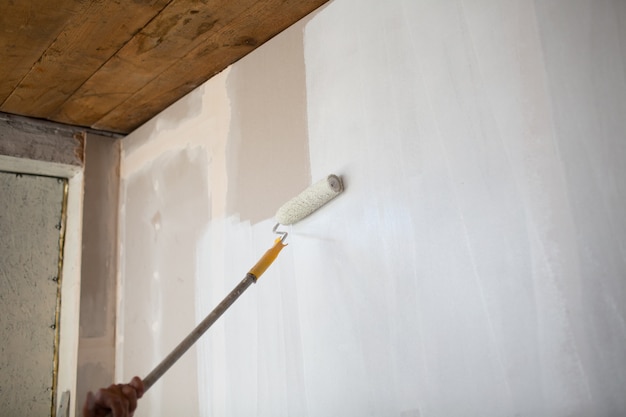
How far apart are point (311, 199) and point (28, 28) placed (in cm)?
87

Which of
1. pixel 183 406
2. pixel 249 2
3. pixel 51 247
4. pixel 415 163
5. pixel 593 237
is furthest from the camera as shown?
pixel 51 247

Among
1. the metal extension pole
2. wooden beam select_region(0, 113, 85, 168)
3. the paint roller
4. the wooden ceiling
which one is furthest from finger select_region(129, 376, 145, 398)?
wooden beam select_region(0, 113, 85, 168)

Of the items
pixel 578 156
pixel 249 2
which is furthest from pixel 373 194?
pixel 249 2

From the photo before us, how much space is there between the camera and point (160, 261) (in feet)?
5.82

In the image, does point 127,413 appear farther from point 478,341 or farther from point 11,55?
point 11,55

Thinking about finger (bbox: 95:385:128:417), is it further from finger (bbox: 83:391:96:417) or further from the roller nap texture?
the roller nap texture

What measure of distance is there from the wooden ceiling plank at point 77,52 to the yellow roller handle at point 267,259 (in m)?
0.67

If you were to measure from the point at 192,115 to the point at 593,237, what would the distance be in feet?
4.32

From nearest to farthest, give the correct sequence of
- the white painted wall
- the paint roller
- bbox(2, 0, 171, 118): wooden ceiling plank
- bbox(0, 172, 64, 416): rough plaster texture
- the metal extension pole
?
the white painted wall < the metal extension pole < the paint roller < bbox(2, 0, 171, 118): wooden ceiling plank < bbox(0, 172, 64, 416): rough plaster texture

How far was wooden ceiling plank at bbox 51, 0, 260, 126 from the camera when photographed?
1.32 meters

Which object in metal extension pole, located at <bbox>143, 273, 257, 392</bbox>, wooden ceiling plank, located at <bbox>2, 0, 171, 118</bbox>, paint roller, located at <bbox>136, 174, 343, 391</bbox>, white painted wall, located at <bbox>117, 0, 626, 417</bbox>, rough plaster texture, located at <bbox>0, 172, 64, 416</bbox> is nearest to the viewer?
white painted wall, located at <bbox>117, 0, 626, 417</bbox>

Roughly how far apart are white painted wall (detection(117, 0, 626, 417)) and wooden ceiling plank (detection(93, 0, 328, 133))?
0.05 metres

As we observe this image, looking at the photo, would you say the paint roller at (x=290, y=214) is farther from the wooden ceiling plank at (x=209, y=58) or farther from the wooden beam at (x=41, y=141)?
the wooden beam at (x=41, y=141)

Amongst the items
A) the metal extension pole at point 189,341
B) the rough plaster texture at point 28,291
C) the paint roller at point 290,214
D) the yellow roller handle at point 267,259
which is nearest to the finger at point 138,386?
the metal extension pole at point 189,341
